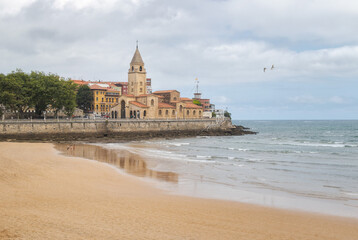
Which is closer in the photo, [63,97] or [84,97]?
[63,97]

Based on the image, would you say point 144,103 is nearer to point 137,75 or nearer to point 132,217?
point 137,75

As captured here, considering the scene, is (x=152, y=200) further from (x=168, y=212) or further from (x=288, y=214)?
(x=288, y=214)

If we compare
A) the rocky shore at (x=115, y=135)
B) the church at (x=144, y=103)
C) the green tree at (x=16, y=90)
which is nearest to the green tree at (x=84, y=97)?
the church at (x=144, y=103)

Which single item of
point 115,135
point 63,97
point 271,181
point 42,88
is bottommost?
point 271,181

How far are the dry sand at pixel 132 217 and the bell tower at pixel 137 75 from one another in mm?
65554

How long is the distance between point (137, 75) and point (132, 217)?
7286cm

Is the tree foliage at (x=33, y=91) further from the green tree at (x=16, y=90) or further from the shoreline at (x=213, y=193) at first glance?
the shoreline at (x=213, y=193)

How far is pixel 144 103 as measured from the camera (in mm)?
Result: 77375

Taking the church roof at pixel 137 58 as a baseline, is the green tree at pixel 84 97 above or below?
below

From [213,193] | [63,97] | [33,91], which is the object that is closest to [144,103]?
[63,97]

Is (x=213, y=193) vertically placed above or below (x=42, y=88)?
below

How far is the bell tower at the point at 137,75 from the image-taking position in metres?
83.4

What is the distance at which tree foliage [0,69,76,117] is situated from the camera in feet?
180

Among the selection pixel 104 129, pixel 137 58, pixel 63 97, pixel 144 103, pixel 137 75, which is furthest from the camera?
pixel 137 58
